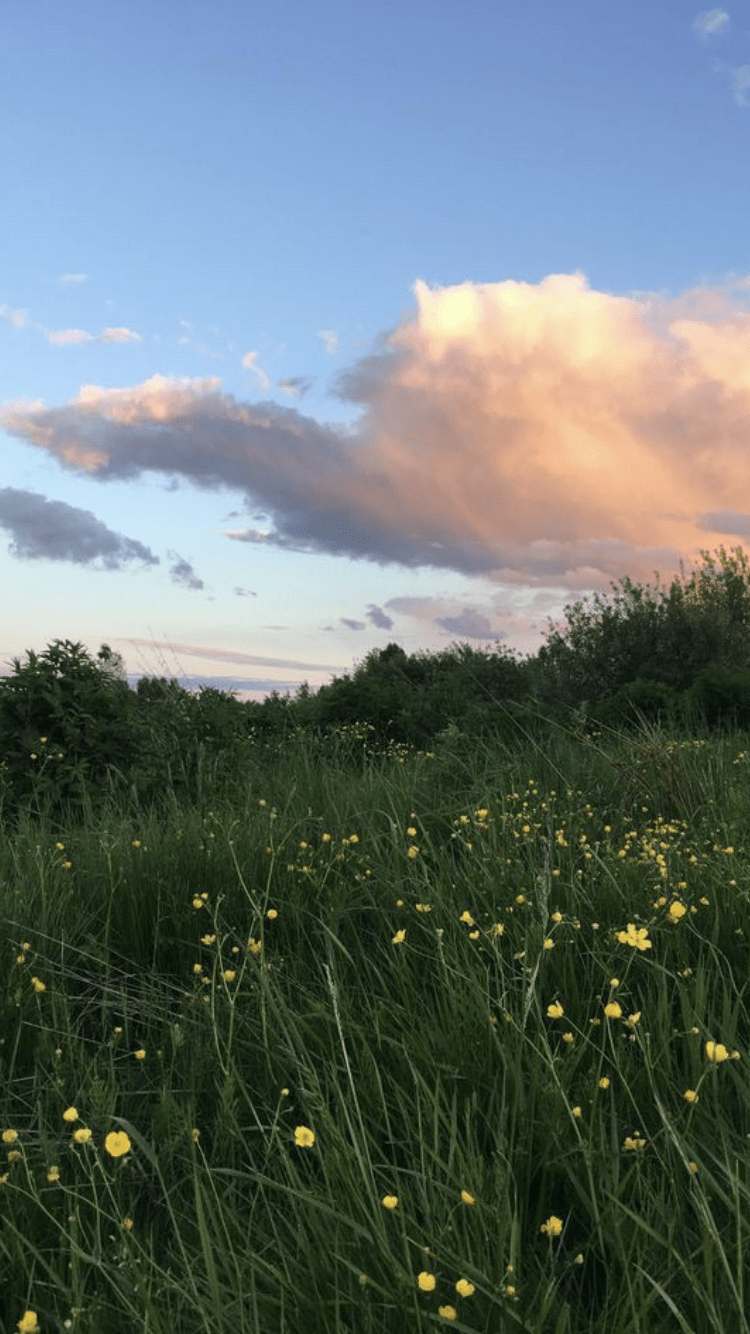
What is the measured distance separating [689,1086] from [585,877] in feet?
5.42

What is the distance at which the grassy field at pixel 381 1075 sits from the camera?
2.05 m

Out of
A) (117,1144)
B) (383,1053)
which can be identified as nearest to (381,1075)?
(383,1053)

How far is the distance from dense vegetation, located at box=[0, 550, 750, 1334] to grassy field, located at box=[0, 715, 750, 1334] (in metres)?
0.02

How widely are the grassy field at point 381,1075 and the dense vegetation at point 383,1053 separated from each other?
0.05 feet

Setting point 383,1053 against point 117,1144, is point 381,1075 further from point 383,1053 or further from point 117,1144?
point 117,1144

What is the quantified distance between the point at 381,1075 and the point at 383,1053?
9cm

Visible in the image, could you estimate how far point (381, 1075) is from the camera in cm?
296

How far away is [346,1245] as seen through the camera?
209 cm

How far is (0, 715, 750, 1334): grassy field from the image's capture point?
2.05 m

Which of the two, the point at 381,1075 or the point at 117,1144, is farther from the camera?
the point at 381,1075

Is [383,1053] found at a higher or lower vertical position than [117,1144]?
lower

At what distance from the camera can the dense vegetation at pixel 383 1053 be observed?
81.5 inches

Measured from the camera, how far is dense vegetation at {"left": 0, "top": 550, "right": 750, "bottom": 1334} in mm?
2070

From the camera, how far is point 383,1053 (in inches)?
120
